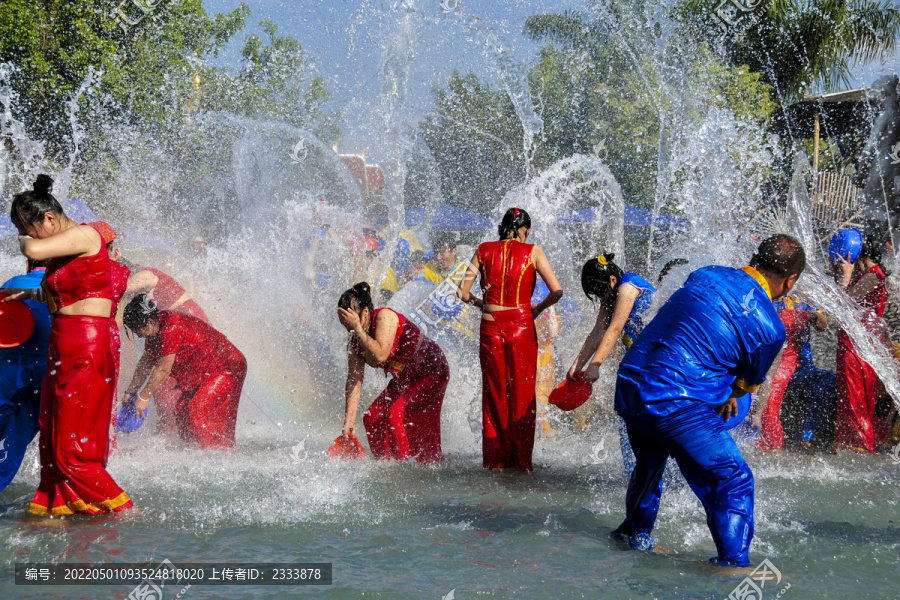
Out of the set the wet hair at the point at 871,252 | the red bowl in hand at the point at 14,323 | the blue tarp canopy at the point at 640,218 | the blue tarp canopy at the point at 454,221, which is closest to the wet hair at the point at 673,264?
the wet hair at the point at 871,252

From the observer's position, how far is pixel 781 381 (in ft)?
20.1

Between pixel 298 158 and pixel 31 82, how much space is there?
630cm

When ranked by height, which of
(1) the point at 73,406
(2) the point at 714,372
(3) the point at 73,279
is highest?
(3) the point at 73,279

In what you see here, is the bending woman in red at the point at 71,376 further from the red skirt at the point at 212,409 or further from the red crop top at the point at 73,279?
the red skirt at the point at 212,409

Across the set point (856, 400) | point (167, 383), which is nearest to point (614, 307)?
point (856, 400)

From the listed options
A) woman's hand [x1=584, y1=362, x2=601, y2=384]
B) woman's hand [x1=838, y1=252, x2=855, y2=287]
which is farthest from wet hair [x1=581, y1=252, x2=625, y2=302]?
woman's hand [x1=838, y1=252, x2=855, y2=287]

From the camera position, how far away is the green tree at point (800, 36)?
17.9m

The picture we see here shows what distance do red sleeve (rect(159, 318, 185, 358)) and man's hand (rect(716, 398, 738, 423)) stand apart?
11.8ft

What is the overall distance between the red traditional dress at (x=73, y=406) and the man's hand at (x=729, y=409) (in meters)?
2.96

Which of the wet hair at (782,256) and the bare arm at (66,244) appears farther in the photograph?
the bare arm at (66,244)

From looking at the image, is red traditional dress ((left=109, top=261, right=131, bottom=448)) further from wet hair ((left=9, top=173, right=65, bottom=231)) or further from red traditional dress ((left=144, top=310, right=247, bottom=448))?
red traditional dress ((left=144, top=310, right=247, bottom=448))

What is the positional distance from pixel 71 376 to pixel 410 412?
216 cm

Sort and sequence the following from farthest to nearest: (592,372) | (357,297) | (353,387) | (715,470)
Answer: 1. (353,387)
2. (357,297)
3. (592,372)
4. (715,470)

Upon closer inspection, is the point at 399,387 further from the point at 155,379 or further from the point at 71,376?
the point at 71,376
